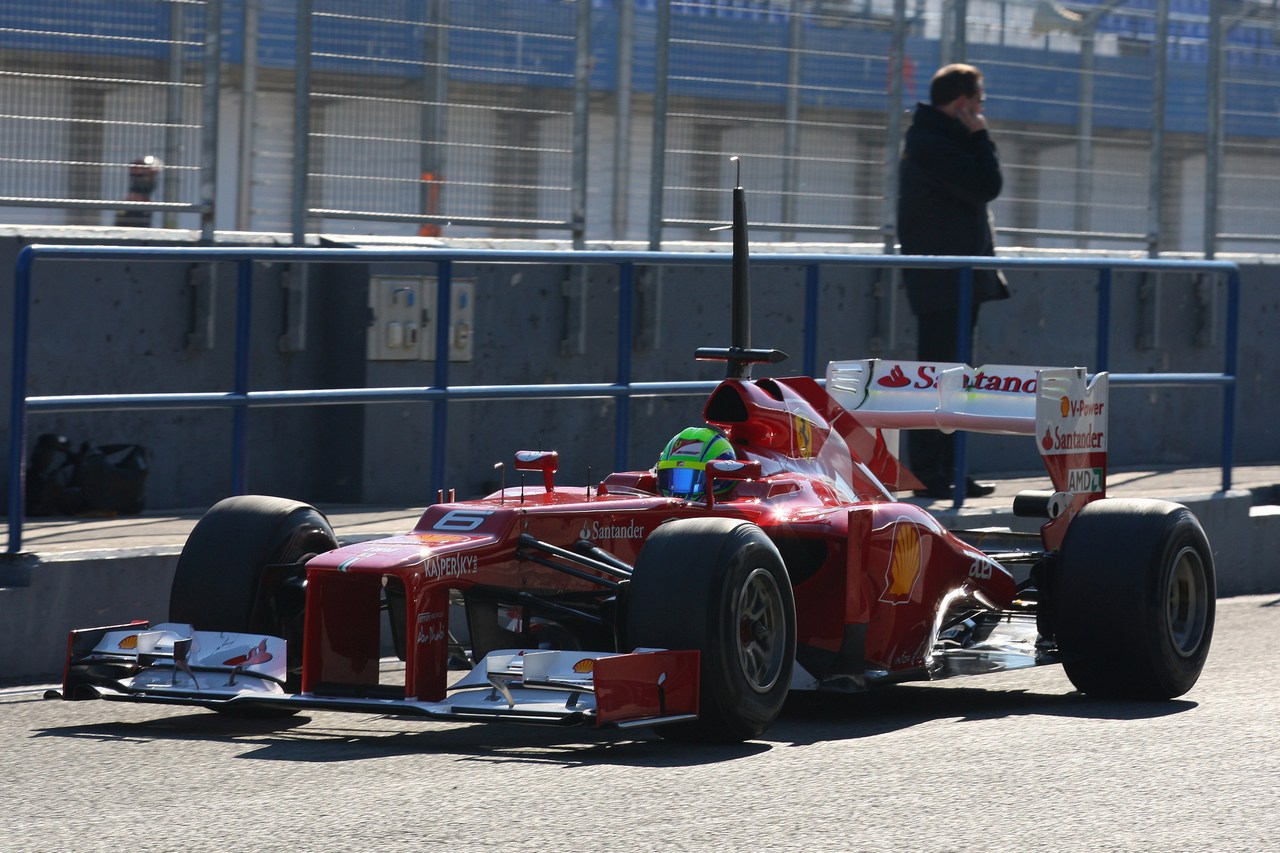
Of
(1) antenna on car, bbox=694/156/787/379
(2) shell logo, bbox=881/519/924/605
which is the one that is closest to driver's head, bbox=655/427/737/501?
(1) antenna on car, bbox=694/156/787/379

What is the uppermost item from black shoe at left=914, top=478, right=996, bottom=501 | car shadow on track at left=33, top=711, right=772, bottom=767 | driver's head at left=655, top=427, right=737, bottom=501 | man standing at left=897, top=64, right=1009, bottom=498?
man standing at left=897, top=64, right=1009, bottom=498

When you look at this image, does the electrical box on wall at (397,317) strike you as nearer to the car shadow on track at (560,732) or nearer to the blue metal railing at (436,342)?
the blue metal railing at (436,342)

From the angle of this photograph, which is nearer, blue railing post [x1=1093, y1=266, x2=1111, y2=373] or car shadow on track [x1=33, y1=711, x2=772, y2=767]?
car shadow on track [x1=33, y1=711, x2=772, y2=767]

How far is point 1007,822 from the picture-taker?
5352 millimetres

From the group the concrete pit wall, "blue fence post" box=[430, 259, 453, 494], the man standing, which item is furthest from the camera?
the man standing

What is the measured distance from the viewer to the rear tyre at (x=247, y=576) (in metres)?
6.87

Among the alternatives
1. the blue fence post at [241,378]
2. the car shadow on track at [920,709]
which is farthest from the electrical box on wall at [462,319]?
the car shadow on track at [920,709]

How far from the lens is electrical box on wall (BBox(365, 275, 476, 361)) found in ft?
35.8

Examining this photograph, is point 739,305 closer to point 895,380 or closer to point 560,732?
point 895,380

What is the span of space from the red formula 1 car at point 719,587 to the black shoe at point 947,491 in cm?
234

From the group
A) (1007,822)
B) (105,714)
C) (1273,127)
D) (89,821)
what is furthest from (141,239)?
(1273,127)

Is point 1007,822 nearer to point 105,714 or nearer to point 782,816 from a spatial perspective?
point 782,816

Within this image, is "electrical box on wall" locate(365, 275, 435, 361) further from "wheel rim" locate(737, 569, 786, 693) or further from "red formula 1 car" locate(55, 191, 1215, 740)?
"wheel rim" locate(737, 569, 786, 693)

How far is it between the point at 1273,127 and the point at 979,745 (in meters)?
9.80
